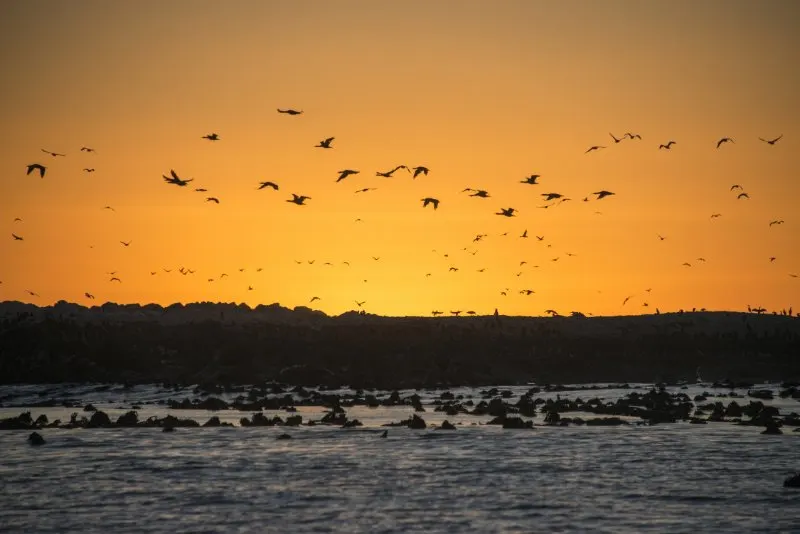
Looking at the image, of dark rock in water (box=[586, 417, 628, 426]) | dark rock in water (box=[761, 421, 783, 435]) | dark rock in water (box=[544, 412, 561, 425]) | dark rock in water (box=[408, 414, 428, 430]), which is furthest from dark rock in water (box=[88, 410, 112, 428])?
dark rock in water (box=[761, 421, 783, 435])

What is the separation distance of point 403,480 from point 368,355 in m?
93.9

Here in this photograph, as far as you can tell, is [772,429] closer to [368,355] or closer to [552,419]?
[552,419]

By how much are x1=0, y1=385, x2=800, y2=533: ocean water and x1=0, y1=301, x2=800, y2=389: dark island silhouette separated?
6046cm

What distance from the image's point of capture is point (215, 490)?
41.6 m

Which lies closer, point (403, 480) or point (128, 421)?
point (403, 480)

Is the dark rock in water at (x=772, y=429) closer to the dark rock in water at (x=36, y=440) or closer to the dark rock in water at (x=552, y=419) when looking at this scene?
the dark rock in water at (x=552, y=419)

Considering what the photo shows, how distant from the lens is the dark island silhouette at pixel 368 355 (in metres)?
128

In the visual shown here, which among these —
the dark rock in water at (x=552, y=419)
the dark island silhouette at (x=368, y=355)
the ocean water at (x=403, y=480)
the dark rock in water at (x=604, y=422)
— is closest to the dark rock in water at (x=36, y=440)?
the ocean water at (x=403, y=480)

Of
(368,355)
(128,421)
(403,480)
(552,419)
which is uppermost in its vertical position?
(368,355)

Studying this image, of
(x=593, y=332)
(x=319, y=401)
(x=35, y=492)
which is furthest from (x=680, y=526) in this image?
(x=593, y=332)

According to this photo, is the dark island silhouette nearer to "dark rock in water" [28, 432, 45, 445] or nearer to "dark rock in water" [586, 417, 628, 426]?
"dark rock in water" [586, 417, 628, 426]

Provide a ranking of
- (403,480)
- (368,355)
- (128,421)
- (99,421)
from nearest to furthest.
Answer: (403,480) < (99,421) < (128,421) < (368,355)

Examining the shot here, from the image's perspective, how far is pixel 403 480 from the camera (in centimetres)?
4388

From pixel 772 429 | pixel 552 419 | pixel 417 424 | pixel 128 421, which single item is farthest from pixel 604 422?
pixel 128 421
